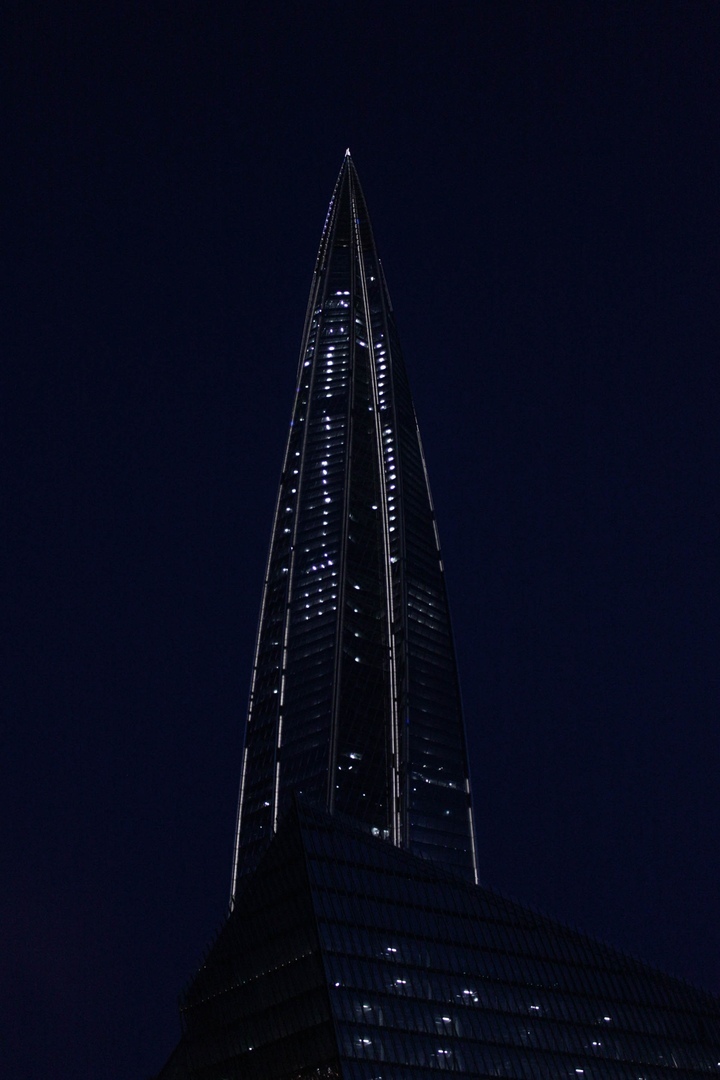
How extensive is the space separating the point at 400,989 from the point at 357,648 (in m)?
89.1

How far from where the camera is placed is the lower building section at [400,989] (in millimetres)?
79750

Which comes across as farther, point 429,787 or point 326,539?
point 326,539

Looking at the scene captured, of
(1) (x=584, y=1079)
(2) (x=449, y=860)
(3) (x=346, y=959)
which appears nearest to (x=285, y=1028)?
(3) (x=346, y=959)

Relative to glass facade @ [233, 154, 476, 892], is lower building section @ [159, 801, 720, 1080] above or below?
below

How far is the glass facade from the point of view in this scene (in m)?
158

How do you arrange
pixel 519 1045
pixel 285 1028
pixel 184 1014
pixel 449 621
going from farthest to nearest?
pixel 449 621
pixel 184 1014
pixel 519 1045
pixel 285 1028

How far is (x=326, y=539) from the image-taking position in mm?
180875

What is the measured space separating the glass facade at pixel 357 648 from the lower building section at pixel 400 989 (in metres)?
56.6

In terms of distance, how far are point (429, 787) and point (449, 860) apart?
9739mm

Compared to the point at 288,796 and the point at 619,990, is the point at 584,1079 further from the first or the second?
the point at 288,796

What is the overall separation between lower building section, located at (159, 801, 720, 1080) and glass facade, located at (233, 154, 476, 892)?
5664cm

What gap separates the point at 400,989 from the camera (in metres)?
82.4

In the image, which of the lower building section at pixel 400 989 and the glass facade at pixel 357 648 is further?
the glass facade at pixel 357 648

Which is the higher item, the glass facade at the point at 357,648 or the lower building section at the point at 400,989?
the glass facade at the point at 357,648
